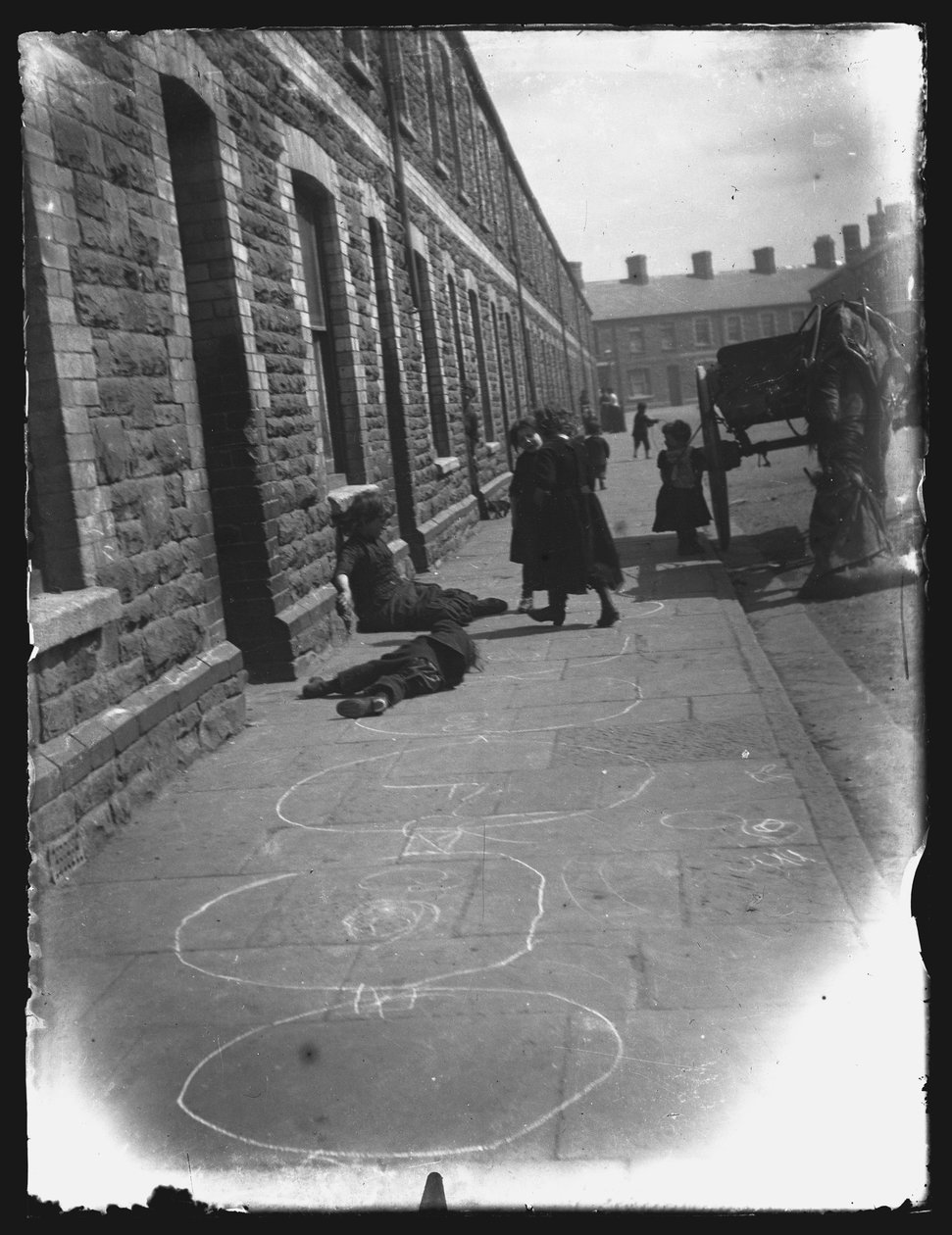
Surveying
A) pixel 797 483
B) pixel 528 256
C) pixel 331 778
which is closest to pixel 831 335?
pixel 331 778

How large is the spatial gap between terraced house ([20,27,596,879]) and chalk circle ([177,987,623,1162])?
1.54 m

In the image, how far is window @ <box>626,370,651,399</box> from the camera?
54000mm

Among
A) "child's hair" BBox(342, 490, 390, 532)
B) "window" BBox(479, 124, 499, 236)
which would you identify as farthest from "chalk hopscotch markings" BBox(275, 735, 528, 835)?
"window" BBox(479, 124, 499, 236)

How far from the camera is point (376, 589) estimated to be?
905 centimetres

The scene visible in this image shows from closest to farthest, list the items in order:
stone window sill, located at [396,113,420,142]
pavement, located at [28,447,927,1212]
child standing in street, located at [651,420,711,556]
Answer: pavement, located at [28,447,927,1212] → child standing in street, located at [651,420,711,556] → stone window sill, located at [396,113,420,142]

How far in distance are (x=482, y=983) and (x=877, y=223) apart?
2.81 metres

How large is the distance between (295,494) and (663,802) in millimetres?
4390

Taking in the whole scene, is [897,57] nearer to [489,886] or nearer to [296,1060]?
[489,886]

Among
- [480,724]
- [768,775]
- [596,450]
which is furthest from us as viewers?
[596,450]

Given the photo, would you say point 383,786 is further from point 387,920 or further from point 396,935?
point 396,935

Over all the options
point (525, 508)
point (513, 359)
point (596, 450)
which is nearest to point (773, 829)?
point (525, 508)

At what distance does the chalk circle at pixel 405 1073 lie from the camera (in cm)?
276

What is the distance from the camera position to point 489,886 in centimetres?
412

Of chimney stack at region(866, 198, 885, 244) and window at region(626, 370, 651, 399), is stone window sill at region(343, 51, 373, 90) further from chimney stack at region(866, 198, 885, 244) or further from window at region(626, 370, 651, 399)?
window at region(626, 370, 651, 399)
